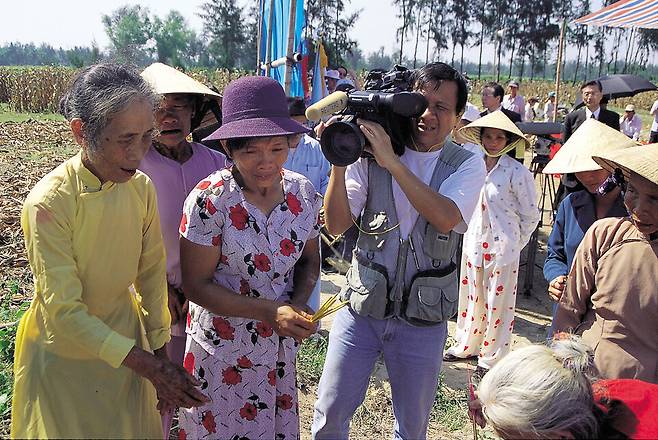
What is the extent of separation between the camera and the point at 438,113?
2049mm

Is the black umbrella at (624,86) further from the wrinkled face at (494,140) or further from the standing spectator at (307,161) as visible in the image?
the standing spectator at (307,161)

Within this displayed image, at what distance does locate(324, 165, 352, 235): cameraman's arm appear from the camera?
206 centimetres

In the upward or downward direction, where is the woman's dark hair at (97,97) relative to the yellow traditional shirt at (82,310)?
upward

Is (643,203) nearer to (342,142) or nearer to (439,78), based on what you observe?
(439,78)

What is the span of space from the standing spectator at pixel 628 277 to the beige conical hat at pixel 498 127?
1.82 m

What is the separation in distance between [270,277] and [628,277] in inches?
46.9

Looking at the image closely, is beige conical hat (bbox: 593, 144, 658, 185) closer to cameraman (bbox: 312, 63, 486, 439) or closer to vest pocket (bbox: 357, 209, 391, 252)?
cameraman (bbox: 312, 63, 486, 439)

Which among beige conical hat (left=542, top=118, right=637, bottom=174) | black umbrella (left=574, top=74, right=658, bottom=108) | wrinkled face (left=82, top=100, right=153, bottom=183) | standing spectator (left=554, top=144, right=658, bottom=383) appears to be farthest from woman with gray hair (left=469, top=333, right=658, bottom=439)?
black umbrella (left=574, top=74, right=658, bottom=108)

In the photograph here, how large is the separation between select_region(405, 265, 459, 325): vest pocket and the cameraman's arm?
1.16ft

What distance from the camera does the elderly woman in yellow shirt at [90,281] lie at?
1422 millimetres

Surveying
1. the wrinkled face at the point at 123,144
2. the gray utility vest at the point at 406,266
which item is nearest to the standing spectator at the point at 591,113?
the gray utility vest at the point at 406,266

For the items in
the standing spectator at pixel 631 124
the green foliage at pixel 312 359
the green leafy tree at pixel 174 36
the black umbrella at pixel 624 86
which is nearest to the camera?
the green foliage at pixel 312 359

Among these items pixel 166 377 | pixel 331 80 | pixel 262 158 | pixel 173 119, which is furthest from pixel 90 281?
pixel 331 80

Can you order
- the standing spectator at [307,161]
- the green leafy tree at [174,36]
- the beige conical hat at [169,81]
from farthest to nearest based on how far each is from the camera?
the green leafy tree at [174,36] < the standing spectator at [307,161] < the beige conical hat at [169,81]
